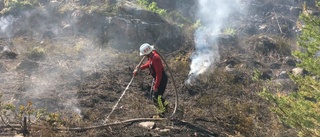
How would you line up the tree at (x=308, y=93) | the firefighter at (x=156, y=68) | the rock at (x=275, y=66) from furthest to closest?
the rock at (x=275, y=66) → the firefighter at (x=156, y=68) → the tree at (x=308, y=93)

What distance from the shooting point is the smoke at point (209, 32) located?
387 inches

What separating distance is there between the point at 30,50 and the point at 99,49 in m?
2.15

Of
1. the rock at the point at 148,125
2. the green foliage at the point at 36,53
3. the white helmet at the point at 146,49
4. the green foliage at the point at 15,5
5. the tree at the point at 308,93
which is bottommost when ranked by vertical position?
the rock at the point at 148,125

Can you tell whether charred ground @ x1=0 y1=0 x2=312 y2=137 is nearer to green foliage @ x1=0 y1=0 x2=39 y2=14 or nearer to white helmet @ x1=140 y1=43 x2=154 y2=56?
green foliage @ x1=0 y1=0 x2=39 y2=14

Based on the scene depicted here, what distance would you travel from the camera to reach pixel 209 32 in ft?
44.2

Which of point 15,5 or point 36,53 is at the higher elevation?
point 15,5

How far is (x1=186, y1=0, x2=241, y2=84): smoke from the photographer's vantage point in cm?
984

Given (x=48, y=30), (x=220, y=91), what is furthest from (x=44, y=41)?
(x=220, y=91)

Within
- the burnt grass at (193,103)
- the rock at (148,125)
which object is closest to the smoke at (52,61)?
the burnt grass at (193,103)

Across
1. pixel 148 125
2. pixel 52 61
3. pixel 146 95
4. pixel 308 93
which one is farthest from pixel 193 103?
pixel 52 61

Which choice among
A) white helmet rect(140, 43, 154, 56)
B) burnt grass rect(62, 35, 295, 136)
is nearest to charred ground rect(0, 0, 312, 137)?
burnt grass rect(62, 35, 295, 136)

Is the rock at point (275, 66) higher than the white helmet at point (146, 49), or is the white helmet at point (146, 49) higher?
the white helmet at point (146, 49)

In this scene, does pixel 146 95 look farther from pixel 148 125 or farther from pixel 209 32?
pixel 209 32

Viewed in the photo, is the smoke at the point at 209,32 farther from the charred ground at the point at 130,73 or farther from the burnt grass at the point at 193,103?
the burnt grass at the point at 193,103
